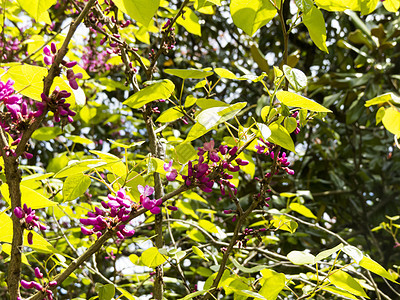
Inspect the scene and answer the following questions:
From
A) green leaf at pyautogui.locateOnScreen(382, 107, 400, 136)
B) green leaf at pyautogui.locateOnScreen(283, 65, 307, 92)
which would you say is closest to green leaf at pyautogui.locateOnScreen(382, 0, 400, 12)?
green leaf at pyautogui.locateOnScreen(382, 107, 400, 136)

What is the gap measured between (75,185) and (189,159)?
241mm

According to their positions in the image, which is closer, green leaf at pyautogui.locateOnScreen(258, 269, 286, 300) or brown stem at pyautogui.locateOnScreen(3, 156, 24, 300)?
brown stem at pyautogui.locateOnScreen(3, 156, 24, 300)

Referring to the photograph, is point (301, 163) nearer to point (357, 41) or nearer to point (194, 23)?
point (357, 41)

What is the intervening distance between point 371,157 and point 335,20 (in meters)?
1.04

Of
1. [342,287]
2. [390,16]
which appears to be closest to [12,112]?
[342,287]

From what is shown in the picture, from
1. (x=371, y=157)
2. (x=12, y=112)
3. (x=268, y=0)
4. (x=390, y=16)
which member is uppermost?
(x=390, y=16)

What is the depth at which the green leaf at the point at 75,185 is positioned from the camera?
2.91 feet

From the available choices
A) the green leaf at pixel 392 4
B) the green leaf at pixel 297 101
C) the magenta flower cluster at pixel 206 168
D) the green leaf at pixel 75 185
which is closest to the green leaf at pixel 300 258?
the magenta flower cluster at pixel 206 168

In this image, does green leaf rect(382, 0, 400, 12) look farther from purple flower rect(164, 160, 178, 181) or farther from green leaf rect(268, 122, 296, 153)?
purple flower rect(164, 160, 178, 181)

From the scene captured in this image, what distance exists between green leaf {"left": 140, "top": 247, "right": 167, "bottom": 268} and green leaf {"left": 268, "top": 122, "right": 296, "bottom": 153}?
40cm

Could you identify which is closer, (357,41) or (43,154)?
(357,41)

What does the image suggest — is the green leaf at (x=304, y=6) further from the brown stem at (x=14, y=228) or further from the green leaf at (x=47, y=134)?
the green leaf at (x=47, y=134)

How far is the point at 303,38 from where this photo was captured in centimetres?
331

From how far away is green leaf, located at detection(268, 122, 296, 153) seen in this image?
73cm
